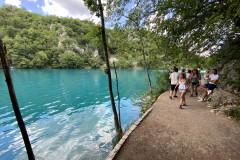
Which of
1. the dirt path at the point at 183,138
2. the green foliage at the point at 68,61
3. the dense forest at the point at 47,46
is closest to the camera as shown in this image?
the dirt path at the point at 183,138

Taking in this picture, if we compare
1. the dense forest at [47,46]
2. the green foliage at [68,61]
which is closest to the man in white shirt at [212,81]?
the dense forest at [47,46]

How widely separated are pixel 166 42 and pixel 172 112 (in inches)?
149

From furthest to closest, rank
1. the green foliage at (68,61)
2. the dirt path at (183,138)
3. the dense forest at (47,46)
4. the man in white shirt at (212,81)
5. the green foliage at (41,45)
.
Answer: the green foliage at (68,61), the green foliage at (41,45), the dense forest at (47,46), the man in white shirt at (212,81), the dirt path at (183,138)

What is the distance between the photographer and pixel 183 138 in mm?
3008

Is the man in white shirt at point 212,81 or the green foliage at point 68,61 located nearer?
the man in white shirt at point 212,81

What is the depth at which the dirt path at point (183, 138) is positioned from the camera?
8.12 ft

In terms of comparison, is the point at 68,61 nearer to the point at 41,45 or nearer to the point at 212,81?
the point at 41,45

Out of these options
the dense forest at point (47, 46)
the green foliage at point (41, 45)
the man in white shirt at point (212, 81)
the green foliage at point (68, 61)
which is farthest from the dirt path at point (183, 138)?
the green foliage at point (68, 61)

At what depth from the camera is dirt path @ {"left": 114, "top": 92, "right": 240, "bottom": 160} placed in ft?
8.12

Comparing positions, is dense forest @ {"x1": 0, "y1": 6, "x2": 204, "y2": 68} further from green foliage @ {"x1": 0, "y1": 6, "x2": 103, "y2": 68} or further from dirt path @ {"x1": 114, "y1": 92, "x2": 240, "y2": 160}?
dirt path @ {"x1": 114, "y1": 92, "x2": 240, "y2": 160}

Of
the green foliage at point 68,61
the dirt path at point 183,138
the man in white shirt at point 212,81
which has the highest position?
the green foliage at point 68,61

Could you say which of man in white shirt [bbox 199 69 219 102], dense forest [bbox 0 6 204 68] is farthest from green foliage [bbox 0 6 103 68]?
man in white shirt [bbox 199 69 219 102]

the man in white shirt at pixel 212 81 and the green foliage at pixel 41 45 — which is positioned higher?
the green foliage at pixel 41 45

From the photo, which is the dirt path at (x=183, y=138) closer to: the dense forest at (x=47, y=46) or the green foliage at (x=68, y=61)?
the dense forest at (x=47, y=46)
